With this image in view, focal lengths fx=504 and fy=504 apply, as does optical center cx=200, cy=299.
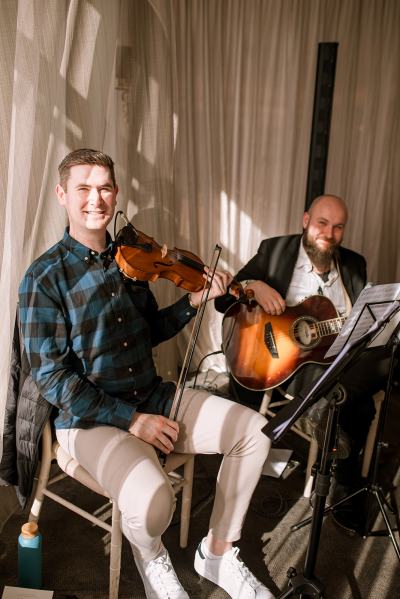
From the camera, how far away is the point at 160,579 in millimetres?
1558

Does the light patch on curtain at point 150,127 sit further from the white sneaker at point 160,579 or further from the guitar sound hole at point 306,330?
the white sneaker at point 160,579

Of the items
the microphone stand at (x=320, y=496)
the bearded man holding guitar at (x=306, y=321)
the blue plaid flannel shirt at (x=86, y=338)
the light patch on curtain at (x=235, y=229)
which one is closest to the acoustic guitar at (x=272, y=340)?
the bearded man holding guitar at (x=306, y=321)

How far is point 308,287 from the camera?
7.95 ft

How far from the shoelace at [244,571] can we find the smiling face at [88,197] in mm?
1188

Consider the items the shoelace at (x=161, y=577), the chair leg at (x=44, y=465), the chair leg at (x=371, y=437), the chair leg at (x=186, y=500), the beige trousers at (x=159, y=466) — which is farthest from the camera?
the chair leg at (x=371, y=437)

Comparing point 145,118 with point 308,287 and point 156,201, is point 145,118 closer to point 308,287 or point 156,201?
point 156,201

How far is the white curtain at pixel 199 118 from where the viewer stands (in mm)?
1621

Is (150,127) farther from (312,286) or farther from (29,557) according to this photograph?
(29,557)

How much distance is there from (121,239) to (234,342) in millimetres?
754

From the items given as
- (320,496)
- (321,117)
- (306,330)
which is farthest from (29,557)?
(321,117)

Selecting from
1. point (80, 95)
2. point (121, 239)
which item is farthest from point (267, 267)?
point (80, 95)

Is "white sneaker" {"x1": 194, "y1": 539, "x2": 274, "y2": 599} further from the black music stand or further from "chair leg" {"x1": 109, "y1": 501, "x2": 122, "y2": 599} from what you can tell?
the black music stand

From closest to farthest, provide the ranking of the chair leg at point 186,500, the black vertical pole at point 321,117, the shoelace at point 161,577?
the shoelace at point 161,577, the chair leg at point 186,500, the black vertical pole at point 321,117

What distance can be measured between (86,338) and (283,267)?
1.13 m
